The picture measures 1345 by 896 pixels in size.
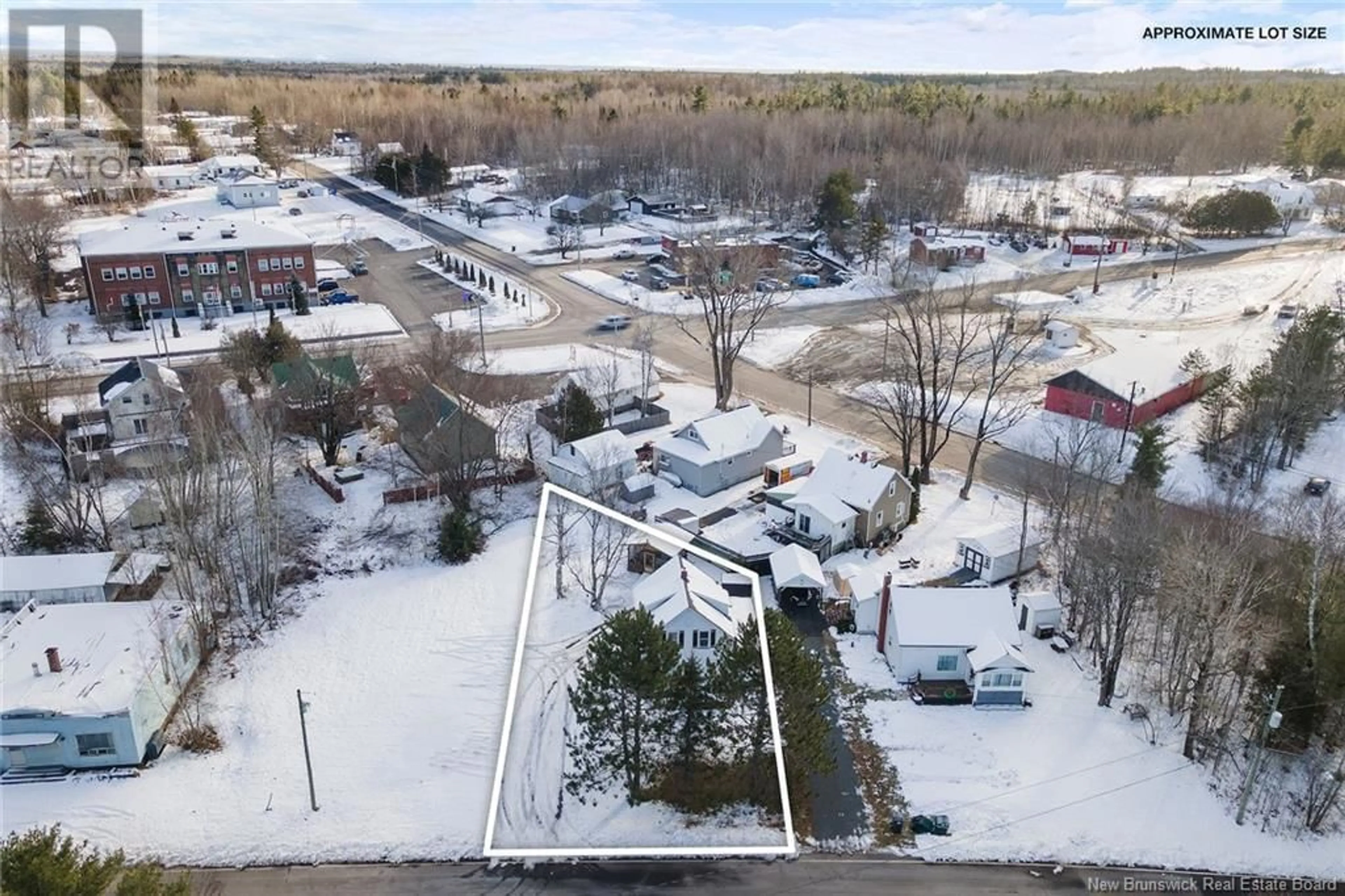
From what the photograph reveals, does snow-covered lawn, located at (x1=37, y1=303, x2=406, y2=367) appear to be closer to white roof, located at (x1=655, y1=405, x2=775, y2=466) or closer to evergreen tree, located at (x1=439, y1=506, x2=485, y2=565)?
evergreen tree, located at (x1=439, y1=506, x2=485, y2=565)

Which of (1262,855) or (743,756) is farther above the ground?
(743,756)

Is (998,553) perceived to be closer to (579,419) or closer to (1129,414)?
(1129,414)

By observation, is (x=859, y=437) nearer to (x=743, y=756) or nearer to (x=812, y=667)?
(x=812, y=667)

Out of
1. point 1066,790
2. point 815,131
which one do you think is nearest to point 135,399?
point 1066,790

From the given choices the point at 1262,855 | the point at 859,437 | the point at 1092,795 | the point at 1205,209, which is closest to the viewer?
the point at 1262,855

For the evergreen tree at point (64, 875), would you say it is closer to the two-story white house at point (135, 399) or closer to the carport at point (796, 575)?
the carport at point (796, 575)

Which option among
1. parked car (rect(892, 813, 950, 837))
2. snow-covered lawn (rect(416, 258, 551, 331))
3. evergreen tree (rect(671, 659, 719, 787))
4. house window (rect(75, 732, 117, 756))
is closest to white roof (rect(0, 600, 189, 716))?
house window (rect(75, 732, 117, 756))

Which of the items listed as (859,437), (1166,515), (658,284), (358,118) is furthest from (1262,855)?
(358,118)
